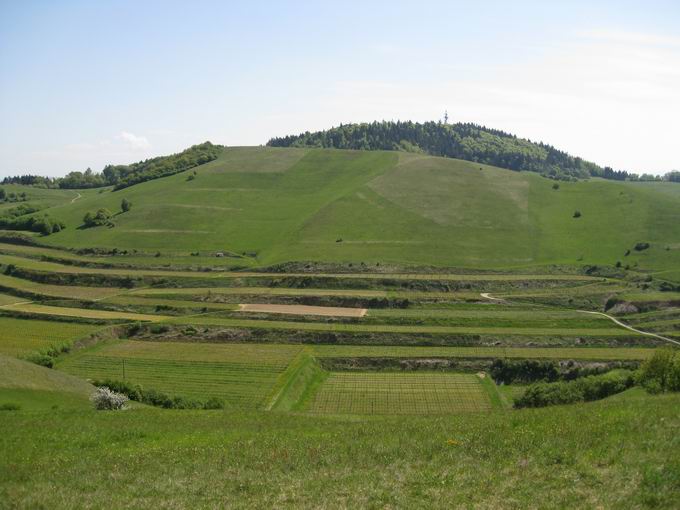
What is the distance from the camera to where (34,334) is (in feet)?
267

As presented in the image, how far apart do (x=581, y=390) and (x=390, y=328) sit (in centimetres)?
3502

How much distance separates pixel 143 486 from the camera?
75.2 ft

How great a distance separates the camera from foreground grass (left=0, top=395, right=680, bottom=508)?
20.5 m

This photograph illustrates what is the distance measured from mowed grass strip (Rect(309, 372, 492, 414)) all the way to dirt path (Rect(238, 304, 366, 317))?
63.9 ft

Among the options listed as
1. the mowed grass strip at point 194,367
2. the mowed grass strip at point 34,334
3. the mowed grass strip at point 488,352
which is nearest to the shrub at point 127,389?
the mowed grass strip at point 194,367

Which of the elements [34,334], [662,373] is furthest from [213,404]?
[34,334]

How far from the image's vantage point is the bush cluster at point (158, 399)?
51.7m

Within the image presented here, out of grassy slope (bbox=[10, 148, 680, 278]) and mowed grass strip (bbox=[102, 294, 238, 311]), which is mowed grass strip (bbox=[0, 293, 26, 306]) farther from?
grassy slope (bbox=[10, 148, 680, 278])

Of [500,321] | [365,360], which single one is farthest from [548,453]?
[500,321]

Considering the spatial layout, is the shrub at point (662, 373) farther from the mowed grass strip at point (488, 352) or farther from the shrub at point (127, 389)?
the shrub at point (127, 389)

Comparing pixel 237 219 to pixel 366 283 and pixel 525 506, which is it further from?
pixel 525 506

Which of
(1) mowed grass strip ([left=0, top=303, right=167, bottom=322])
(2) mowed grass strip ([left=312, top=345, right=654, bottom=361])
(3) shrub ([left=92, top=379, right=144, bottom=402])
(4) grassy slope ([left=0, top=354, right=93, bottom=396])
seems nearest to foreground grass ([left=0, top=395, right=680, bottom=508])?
(4) grassy slope ([left=0, top=354, right=93, bottom=396])

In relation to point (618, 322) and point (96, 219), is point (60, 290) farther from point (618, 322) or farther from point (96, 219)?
point (618, 322)

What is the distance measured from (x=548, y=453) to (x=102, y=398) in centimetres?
3202
